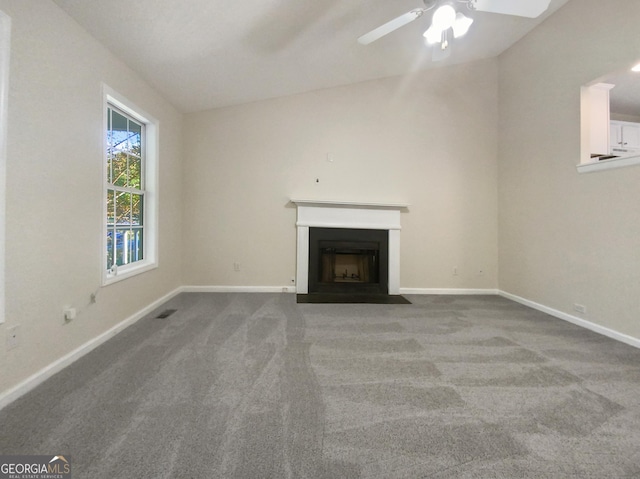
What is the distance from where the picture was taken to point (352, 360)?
202 cm

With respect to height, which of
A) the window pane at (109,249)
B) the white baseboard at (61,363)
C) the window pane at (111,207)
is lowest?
the white baseboard at (61,363)

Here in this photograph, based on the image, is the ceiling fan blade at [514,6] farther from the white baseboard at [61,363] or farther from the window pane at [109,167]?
the white baseboard at [61,363]

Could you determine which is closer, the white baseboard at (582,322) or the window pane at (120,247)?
the white baseboard at (582,322)

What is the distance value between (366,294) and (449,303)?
42.6 inches

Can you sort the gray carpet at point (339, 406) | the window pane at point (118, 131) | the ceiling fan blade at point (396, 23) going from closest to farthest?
the gray carpet at point (339, 406)
the ceiling fan blade at point (396, 23)
the window pane at point (118, 131)

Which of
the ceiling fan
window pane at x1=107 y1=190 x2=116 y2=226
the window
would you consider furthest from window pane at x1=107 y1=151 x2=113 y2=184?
the ceiling fan

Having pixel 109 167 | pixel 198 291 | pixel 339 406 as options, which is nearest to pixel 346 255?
pixel 198 291

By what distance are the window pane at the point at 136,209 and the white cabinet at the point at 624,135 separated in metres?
6.51

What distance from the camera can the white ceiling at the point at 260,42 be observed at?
80.3 inches

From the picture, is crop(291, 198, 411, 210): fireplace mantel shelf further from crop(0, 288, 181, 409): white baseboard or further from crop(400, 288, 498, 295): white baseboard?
crop(0, 288, 181, 409): white baseboard

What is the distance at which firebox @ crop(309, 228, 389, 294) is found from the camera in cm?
399

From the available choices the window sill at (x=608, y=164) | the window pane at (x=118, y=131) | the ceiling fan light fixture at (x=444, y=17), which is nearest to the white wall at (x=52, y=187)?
the window pane at (x=118, y=131)

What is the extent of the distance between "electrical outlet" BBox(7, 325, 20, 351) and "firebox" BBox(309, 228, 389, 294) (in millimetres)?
2876

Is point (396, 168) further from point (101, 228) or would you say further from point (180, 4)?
point (101, 228)
